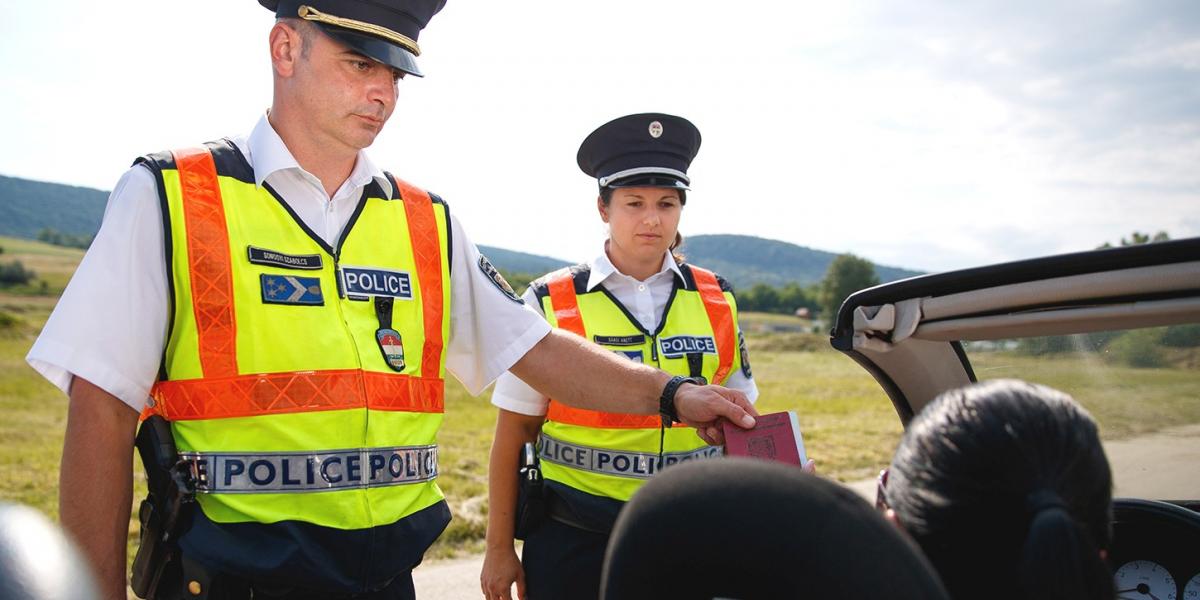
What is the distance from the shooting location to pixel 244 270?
7.17 ft

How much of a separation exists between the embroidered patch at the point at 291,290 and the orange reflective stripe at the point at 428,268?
1.05ft

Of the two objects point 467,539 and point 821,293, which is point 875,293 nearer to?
point 467,539

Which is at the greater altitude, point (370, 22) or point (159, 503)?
point (370, 22)

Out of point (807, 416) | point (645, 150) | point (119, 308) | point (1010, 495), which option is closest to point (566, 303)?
point (645, 150)

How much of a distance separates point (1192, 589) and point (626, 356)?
6.08 feet

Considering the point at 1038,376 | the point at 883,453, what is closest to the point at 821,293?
the point at 883,453

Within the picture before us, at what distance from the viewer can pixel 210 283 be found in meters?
2.15

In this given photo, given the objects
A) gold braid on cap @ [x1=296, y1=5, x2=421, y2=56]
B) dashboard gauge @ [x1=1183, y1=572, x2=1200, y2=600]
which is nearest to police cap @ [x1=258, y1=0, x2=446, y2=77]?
gold braid on cap @ [x1=296, y1=5, x2=421, y2=56]

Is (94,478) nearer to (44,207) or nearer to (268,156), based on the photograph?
(268,156)

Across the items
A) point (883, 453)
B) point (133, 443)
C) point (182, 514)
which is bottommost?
point (883, 453)

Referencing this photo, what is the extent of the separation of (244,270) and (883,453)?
10.5 meters

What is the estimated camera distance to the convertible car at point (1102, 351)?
193cm

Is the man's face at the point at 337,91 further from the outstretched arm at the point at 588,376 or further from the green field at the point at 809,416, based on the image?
the green field at the point at 809,416

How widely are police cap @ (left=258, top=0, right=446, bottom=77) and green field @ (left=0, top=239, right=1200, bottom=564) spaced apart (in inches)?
68.4
